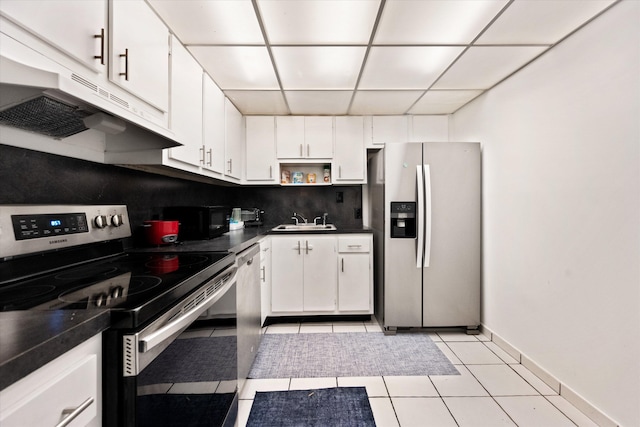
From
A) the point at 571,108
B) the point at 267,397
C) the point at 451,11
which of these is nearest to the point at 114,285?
the point at 267,397

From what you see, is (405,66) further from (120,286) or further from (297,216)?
(120,286)

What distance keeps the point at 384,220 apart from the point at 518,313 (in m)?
1.28

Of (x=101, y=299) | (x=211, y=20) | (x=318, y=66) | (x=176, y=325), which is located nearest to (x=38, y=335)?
(x=101, y=299)

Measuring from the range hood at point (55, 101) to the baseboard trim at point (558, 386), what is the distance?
2696 mm

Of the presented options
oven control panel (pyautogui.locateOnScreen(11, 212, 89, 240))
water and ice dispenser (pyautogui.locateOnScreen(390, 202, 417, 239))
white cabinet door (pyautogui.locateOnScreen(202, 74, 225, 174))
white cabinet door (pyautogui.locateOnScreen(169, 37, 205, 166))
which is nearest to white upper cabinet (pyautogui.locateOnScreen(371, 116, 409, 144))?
water and ice dispenser (pyautogui.locateOnScreen(390, 202, 417, 239))

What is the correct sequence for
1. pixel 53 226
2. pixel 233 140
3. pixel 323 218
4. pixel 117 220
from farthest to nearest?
pixel 323 218 < pixel 233 140 < pixel 117 220 < pixel 53 226

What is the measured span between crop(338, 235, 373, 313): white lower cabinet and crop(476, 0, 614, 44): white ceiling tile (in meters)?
1.91

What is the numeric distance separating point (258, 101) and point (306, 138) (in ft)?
2.14

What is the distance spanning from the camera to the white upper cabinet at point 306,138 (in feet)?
10.6

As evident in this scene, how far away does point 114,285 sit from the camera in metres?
0.94

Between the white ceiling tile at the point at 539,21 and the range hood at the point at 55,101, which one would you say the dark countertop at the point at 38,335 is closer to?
the range hood at the point at 55,101

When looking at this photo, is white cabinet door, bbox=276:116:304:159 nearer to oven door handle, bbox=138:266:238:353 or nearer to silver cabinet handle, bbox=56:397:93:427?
oven door handle, bbox=138:266:238:353

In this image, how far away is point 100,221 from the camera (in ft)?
4.55

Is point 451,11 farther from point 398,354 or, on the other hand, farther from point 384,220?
point 398,354
